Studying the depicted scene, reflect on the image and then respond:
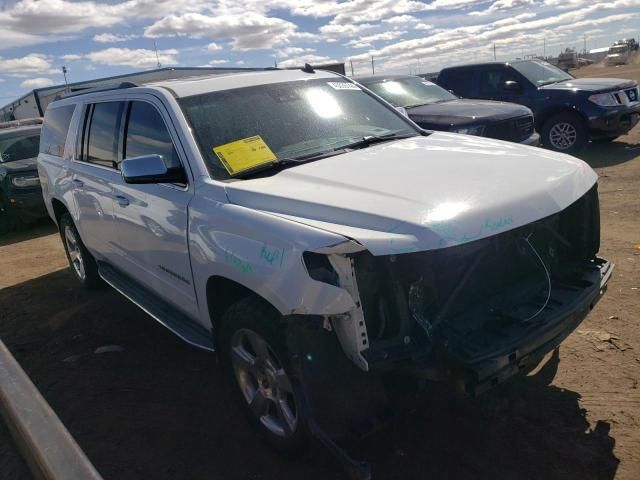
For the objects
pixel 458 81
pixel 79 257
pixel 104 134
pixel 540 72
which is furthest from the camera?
pixel 458 81

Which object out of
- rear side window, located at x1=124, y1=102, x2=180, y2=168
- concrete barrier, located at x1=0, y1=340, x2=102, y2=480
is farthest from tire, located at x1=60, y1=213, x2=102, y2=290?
concrete barrier, located at x1=0, y1=340, x2=102, y2=480

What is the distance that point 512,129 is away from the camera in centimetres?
818

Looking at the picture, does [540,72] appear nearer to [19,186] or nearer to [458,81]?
[458,81]

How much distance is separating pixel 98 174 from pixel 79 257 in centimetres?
176

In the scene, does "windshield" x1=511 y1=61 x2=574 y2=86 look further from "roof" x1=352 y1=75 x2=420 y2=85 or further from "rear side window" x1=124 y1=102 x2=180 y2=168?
"rear side window" x1=124 y1=102 x2=180 y2=168

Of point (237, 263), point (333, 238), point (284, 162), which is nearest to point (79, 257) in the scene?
point (284, 162)

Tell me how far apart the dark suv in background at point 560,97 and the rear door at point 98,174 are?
25.8 ft

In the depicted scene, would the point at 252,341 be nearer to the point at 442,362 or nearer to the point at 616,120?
the point at 442,362

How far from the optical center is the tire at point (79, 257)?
553cm

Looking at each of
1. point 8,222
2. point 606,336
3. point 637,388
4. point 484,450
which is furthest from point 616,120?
point 8,222

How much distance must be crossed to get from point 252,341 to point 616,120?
29.7 feet

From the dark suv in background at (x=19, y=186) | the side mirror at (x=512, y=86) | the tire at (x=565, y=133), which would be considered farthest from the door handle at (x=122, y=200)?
the tire at (x=565, y=133)

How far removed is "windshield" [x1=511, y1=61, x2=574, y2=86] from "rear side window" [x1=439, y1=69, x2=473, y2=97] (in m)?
0.90

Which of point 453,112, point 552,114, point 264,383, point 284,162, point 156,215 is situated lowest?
point 264,383
